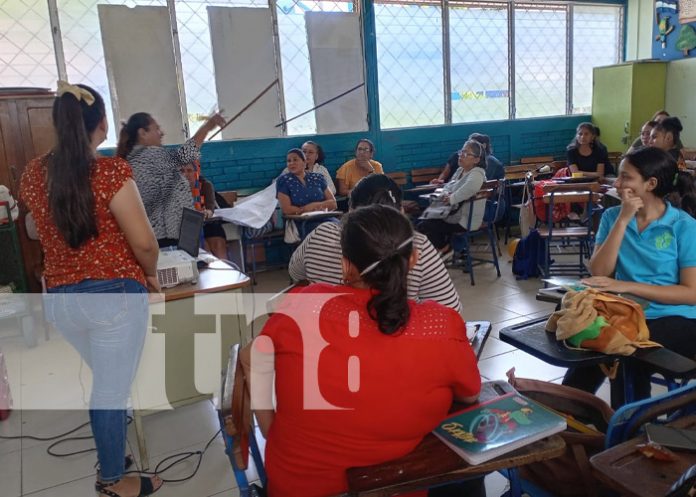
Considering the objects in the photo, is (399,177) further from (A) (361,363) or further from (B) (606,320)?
(A) (361,363)

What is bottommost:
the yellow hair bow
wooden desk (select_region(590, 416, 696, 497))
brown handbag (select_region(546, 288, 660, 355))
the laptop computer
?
wooden desk (select_region(590, 416, 696, 497))

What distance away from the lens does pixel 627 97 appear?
7207 mm

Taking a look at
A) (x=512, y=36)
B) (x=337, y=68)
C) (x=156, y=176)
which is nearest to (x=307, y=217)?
(x=156, y=176)

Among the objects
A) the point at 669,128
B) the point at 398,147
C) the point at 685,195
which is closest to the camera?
the point at 685,195

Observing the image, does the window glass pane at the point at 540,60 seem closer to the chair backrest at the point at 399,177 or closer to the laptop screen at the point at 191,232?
the chair backrest at the point at 399,177

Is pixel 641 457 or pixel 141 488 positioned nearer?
pixel 641 457

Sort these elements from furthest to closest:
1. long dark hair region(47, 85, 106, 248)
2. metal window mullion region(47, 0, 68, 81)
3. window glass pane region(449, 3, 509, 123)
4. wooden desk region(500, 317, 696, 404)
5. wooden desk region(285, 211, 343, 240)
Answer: window glass pane region(449, 3, 509, 123)
metal window mullion region(47, 0, 68, 81)
wooden desk region(285, 211, 343, 240)
long dark hair region(47, 85, 106, 248)
wooden desk region(500, 317, 696, 404)

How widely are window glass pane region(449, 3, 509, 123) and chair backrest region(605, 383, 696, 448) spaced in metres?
6.06

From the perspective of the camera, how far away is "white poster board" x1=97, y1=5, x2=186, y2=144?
517 centimetres

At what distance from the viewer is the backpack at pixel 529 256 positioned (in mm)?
4840

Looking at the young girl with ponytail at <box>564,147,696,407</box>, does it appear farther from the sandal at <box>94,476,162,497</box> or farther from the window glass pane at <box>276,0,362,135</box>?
the window glass pane at <box>276,0,362,135</box>

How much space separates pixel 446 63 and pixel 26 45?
444 cm

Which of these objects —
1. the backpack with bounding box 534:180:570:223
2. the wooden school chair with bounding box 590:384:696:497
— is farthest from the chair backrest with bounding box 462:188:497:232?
the wooden school chair with bounding box 590:384:696:497

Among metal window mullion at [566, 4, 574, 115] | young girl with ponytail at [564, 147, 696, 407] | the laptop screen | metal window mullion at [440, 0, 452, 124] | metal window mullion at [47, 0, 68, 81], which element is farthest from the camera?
metal window mullion at [566, 4, 574, 115]
